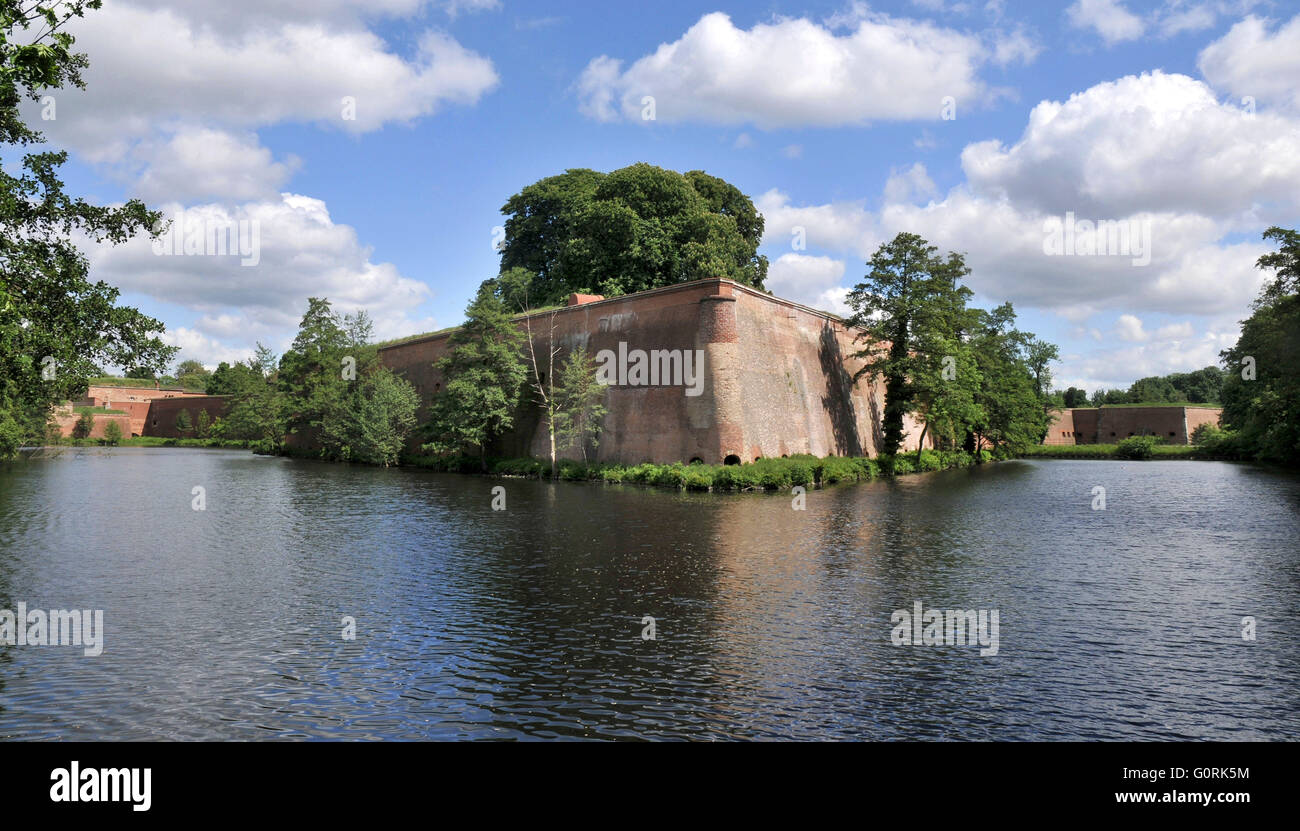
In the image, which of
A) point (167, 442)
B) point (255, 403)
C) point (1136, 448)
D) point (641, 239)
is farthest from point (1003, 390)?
point (167, 442)

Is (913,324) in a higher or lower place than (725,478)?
higher

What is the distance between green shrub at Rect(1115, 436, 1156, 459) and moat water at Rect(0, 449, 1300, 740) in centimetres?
4830

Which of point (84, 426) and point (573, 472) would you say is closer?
point (573, 472)

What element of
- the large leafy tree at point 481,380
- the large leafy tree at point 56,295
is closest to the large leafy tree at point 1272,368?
the large leafy tree at point 481,380

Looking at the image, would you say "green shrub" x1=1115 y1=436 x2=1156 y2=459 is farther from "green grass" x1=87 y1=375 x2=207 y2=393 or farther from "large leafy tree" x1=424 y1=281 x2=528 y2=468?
"green grass" x1=87 y1=375 x2=207 y2=393

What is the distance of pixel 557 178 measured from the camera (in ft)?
182

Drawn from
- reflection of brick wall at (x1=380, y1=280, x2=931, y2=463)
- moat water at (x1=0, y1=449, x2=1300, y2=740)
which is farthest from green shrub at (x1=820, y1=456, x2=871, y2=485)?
moat water at (x1=0, y1=449, x2=1300, y2=740)

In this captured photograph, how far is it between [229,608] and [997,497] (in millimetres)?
25485

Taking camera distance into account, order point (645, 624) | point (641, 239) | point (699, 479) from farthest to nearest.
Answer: point (641, 239)
point (699, 479)
point (645, 624)

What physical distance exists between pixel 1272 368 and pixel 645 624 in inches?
1750

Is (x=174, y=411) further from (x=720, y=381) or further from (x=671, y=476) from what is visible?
(x=720, y=381)

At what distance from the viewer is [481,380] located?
38094 mm

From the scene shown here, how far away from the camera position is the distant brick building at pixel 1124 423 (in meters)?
75.7

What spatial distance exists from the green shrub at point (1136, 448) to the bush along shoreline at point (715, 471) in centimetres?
3168
